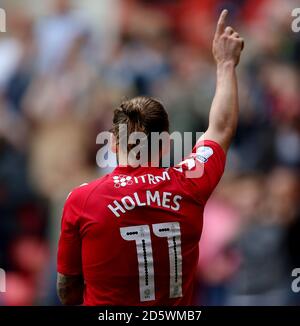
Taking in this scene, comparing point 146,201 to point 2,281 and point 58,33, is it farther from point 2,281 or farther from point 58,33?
point 58,33

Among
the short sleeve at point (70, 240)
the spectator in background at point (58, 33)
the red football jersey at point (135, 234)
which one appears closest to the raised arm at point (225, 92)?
the red football jersey at point (135, 234)

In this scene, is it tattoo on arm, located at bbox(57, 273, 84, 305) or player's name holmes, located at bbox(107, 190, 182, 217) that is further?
tattoo on arm, located at bbox(57, 273, 84, 305)

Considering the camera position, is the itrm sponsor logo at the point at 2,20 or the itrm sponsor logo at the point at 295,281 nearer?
the itrm sponsor logo at the point at 295,281

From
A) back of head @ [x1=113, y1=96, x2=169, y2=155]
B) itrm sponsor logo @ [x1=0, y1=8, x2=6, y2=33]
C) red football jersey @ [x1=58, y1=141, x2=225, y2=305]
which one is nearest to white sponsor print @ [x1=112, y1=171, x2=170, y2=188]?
red football jersey @ [x1=58, y1=141, x2=225, y2=305]

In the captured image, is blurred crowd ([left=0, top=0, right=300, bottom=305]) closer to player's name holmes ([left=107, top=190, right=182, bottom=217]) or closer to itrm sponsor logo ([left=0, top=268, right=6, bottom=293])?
itrm sponsor logo ([left=0, top=268, right=6, bottom=293])

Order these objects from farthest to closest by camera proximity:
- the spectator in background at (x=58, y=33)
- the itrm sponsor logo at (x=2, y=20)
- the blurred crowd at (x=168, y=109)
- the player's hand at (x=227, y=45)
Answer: the itrm sponsor logo at (x=2, y=20)
the spectator in background at (x=58, y=33)
the blurred crowd at (x=168, y=109)
the player's hand at (x=227, y=45)

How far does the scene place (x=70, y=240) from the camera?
2.85 meters

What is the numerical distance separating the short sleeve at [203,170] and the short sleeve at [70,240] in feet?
1.32

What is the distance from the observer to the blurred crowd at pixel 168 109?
5734mm

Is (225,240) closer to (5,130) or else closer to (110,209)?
(5,130)
